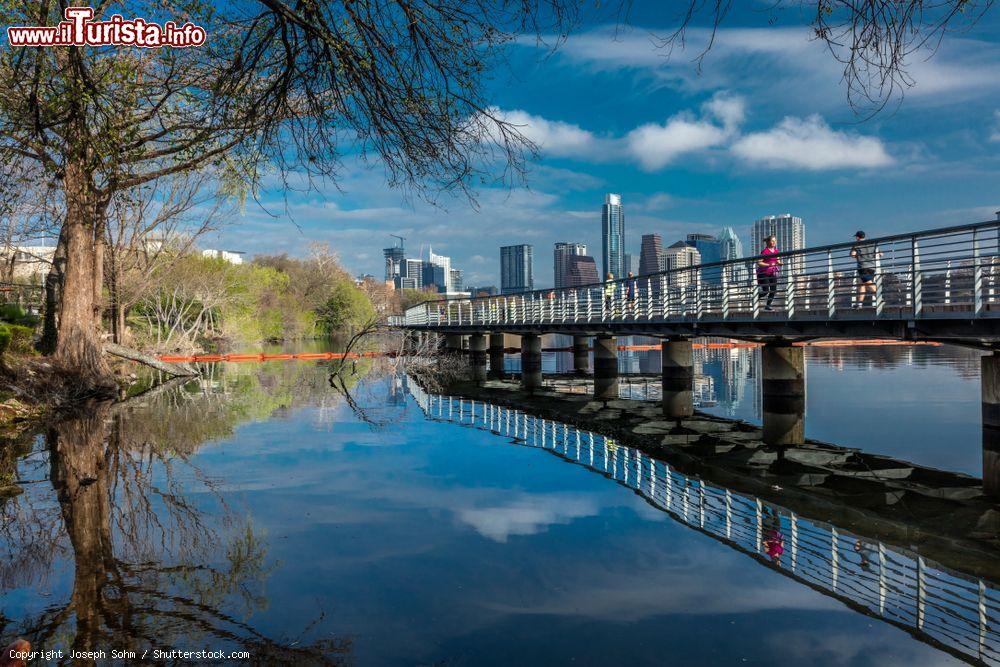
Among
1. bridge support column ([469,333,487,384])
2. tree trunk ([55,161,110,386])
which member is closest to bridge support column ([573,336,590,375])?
bridge support column ([469,333,487,384])

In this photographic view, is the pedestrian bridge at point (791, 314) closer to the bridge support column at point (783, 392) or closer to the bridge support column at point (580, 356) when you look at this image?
the bridge support column at point (783, 392)

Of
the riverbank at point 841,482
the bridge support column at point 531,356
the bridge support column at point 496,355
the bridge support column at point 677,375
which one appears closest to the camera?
the riverbank at point 841,482

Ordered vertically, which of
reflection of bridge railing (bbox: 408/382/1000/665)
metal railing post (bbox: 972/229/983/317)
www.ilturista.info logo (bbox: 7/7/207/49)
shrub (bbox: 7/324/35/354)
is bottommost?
reflection of bridge railing (bbox: 408/382/1000/665)

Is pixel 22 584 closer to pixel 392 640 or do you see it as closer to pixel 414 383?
pixel 392 640

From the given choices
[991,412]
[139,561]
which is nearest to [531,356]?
[991,412]

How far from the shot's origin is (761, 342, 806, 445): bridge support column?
49.5 feet

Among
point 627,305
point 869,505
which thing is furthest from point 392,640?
point 627,305

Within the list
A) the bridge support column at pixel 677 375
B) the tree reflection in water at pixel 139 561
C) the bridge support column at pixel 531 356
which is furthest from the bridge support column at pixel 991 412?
the bridge support column at pixel 531 356

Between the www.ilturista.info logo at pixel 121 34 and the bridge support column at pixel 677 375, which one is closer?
the www.ilturista.info logo at pixel 121 34

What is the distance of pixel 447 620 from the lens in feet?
18.7

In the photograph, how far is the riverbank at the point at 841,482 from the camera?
8.25 m

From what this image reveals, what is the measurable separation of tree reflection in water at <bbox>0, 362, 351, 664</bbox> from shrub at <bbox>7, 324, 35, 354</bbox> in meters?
10.5

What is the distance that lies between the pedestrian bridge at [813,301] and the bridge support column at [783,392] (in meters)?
0.48

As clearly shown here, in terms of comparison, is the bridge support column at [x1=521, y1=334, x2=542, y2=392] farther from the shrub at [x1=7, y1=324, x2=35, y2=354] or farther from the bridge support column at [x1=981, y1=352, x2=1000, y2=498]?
the bridge support column at [x1=981, y1=352, x2=1000, y2=498]
